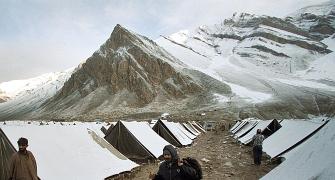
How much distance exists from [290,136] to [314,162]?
42.1 feet

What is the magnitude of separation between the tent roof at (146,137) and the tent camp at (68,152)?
3.61m

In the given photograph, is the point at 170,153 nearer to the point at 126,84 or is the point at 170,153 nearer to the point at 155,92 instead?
the point at 155,92

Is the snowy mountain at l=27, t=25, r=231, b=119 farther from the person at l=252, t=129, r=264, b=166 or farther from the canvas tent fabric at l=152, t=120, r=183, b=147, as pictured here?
the person at l=252, t=129, r=264, b=166

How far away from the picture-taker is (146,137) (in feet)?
66.4

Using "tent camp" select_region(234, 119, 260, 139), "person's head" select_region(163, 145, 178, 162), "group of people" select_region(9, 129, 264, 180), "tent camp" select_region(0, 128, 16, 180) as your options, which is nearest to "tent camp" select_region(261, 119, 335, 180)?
"group of people" select_region(9, 129, 264, 180)

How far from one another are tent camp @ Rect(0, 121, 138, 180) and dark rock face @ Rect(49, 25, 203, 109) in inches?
4254

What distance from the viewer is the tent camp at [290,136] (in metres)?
15.9

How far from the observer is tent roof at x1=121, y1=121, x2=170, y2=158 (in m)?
19.0

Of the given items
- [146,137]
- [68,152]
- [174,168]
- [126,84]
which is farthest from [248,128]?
[126,84]

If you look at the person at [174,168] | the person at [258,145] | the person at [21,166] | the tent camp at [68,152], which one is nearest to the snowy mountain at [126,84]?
the person at [258,145]

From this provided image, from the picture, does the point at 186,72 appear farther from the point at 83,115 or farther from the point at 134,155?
the point at 134,155

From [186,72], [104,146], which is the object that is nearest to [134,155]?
[104,146]

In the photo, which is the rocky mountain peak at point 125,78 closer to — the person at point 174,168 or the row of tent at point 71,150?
the row of tent at point 71,150

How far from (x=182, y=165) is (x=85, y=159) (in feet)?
24.7
